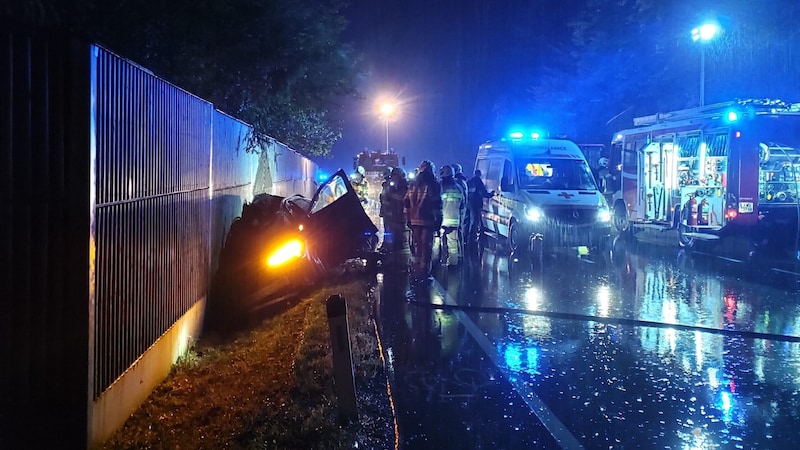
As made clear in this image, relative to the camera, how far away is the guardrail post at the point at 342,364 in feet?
18.1

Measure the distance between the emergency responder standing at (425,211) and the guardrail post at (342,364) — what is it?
7495 millimetres

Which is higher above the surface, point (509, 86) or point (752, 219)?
point (509, 86)

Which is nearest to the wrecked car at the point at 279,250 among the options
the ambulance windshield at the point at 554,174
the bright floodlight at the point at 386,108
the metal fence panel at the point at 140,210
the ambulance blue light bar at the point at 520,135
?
the metal fence panel at the point at 140,210

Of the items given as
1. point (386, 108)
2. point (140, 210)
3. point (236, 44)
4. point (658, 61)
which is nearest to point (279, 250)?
point (140, 210)

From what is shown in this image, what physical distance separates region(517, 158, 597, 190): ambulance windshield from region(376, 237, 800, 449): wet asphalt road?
3.52m

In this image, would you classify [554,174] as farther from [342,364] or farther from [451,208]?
[342,364]

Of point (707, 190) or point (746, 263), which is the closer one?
point (746, 263)

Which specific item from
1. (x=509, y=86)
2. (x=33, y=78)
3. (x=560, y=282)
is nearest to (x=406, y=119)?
(x=509, y=86)

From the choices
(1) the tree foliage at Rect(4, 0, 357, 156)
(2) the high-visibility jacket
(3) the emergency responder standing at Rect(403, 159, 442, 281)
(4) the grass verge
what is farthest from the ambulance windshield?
(4) the grass verge

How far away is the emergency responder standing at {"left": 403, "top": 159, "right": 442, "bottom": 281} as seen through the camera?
1323 cm

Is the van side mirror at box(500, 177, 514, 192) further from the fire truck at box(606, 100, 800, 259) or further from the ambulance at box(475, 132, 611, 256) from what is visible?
the fire truck at box(606, 100, 800, 259)

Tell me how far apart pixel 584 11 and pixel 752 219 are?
79.0ft

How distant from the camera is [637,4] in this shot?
104 feet

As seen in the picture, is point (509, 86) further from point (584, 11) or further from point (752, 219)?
point (752, 219)
